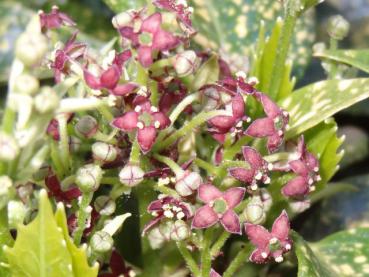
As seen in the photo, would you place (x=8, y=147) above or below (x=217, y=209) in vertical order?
above

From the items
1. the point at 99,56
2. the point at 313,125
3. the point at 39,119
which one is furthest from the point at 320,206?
the point at 39,119

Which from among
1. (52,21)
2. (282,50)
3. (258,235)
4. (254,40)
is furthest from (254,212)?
(254,40)

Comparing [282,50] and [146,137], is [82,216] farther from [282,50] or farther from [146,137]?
[282,50]

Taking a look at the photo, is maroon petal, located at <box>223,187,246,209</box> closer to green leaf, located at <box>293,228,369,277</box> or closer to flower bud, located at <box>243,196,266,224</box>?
flower bud, located at <box>243,196,266,224</box>

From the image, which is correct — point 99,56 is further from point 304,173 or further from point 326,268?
point 326,268

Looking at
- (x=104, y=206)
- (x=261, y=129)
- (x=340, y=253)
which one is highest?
(x=261, y=129)
